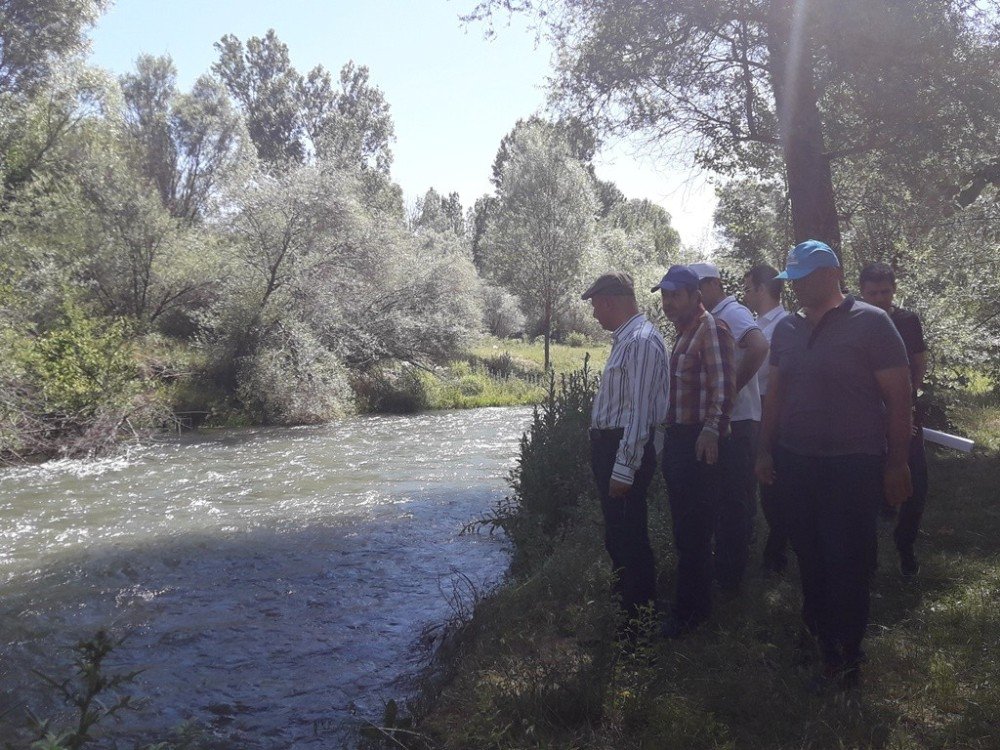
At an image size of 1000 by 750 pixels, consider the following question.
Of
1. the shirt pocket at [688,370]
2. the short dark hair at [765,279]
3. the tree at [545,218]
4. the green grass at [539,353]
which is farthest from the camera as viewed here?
the tree at [545,218]

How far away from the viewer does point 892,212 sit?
40.9 feet

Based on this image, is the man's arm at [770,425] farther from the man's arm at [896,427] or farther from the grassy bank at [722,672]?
the grassy bank at [722,672]

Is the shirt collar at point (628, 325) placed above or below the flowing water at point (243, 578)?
above

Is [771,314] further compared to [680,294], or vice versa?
[771,314]

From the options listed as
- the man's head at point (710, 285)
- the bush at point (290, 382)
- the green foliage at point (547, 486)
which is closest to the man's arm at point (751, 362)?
the man's head at point (710, 285)

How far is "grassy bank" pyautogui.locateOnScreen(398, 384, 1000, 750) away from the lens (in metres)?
3.49

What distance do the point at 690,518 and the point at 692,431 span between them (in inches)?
18.0

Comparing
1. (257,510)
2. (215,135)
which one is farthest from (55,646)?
(215,135)

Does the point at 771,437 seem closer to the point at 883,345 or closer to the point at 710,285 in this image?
the point at 883,345

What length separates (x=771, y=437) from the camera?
14.3ft

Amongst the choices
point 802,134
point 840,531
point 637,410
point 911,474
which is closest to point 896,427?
point 840,531

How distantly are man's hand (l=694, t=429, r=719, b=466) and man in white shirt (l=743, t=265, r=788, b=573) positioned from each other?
1114 millimetres

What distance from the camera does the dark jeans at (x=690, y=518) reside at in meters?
4.52

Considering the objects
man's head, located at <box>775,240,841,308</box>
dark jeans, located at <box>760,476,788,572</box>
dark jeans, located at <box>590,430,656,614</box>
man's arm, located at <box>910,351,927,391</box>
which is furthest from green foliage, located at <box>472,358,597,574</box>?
man's head, located at <box>775,240,841,308</box>
